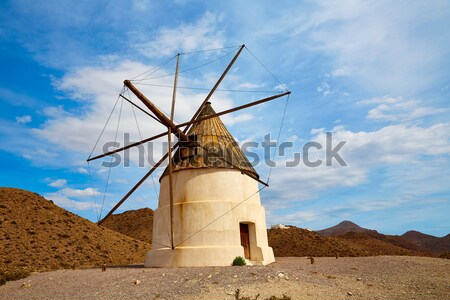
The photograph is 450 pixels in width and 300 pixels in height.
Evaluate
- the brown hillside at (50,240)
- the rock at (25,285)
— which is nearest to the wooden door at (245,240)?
the rock at (25,285)

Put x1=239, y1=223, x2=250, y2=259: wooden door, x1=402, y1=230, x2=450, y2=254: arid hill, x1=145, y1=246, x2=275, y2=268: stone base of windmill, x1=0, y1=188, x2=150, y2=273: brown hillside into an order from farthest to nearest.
Result: x1=402, y1=230, x2=450, y2=254: arid hill, x1=0, y1=188, x2=150, y2=273: brown hillside, x1=239, y1=223, x2=250, y2=259: wooden door, x1=145, y1=246, x2=275, y2=268: stone base of windmill

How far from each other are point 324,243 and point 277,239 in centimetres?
507

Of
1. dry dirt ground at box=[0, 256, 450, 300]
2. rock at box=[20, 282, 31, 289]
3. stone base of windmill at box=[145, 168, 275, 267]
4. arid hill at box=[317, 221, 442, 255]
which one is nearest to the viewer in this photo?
dry dirt ground at box=[0, 256, 450, 300]

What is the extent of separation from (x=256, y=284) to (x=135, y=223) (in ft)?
159

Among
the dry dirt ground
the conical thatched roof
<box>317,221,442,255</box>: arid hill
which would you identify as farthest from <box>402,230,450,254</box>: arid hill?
the dry dirt ground

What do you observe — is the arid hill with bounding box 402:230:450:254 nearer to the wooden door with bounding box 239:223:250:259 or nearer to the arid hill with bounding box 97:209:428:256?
the arid hill with bounding box 97:209:428:256

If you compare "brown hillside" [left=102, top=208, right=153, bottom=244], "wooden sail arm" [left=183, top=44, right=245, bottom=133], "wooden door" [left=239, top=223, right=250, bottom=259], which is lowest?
"wooden door" [left=239, top=223, right=250, bottom=259]

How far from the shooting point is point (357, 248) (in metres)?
34.2

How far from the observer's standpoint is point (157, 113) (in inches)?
677

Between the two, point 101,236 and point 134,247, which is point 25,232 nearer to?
point 101,236

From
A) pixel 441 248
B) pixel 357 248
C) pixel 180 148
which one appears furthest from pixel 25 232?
pixel 441 248

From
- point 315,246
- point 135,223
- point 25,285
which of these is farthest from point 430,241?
point 25,285

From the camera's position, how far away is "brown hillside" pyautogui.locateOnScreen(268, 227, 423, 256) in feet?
105

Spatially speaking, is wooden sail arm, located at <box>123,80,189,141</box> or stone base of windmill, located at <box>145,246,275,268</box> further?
wooden sail arm, located at <box>123,80,189,141</box>
